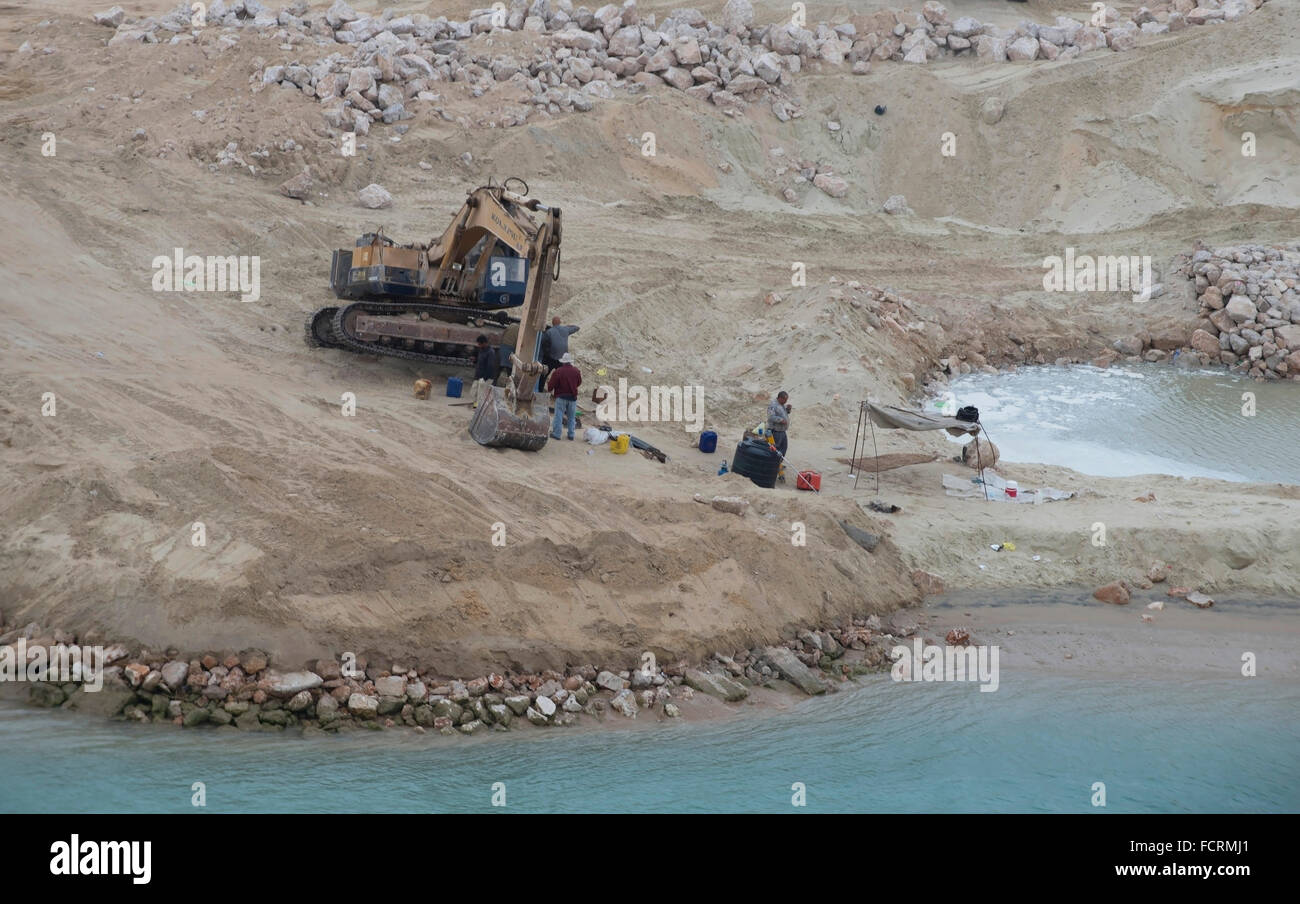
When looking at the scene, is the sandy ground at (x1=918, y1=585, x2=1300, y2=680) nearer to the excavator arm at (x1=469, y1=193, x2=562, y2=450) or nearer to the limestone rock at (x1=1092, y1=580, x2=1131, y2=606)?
the limestone rock at (x1=1092, y1=580, x2=1131, y2=606)

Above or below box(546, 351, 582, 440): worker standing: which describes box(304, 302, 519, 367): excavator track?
above

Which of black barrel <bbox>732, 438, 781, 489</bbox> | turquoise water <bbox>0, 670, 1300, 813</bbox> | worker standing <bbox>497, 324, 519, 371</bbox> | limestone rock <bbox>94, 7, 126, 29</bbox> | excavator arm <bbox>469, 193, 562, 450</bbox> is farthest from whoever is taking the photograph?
limestone rock <bbox>94, 7, 126, 29</bbox>

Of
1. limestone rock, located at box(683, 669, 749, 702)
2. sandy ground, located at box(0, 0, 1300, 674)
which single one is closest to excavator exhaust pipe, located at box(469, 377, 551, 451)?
sandy ground, located at box(0, 0, 1300, 674)

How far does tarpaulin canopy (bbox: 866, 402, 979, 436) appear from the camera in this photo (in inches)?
522

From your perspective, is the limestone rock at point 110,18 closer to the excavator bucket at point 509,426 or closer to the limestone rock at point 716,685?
the excavator bucket at point 509,426

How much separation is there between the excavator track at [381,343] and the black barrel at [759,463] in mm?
4282

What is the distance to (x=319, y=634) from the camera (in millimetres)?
8977

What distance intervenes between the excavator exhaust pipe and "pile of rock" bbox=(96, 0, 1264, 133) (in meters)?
12.0

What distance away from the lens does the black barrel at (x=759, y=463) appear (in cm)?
1274

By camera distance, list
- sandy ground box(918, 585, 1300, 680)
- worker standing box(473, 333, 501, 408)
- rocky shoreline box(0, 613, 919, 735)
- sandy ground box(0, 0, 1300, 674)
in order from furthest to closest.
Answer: worker standing box(473, 333, 501, 408)
sandy ground box(918, 585, 1300, 680)
sandy ground box(0, 0, 1300, 674)
rocky shoreline box(0, 613, 919, 735)

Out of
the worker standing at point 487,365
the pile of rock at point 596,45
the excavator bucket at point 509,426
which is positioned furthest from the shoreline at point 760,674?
the pile of rock at point 596,45

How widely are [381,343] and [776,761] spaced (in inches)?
329

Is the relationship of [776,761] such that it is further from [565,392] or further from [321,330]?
[321,330]

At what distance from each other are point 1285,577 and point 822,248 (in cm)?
1187
